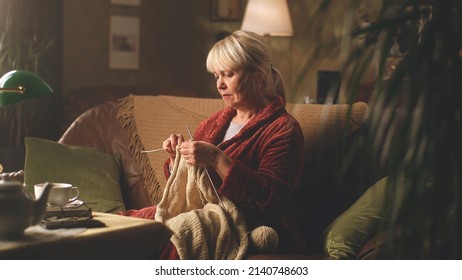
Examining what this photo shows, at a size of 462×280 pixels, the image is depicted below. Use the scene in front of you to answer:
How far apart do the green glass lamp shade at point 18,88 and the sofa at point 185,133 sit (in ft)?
2.39

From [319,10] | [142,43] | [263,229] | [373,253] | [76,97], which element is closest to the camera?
[319,10]

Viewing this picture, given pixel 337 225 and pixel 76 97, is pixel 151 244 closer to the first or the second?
pixel 337 225

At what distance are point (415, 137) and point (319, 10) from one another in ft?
0.80


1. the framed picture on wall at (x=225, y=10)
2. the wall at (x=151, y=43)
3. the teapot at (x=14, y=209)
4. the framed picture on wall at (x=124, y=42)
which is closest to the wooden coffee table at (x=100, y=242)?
the teapot at (x=14, y=209)

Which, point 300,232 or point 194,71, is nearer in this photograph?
point 300,232

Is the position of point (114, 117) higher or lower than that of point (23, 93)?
lower

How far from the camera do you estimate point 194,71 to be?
17.7 ft

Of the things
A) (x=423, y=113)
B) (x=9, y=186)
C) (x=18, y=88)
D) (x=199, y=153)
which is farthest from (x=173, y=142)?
(x=423, y=113)

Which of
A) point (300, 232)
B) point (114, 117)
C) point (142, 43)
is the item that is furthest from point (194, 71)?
point (300, 232)

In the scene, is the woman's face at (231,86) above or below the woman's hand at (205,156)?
above

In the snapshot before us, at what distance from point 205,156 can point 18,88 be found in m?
0.60

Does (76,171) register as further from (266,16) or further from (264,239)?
(266,16)

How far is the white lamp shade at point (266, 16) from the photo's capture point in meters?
4.18

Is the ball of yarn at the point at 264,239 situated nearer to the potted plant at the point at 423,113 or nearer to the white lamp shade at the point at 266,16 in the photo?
the potted plant at the point at 423,113
